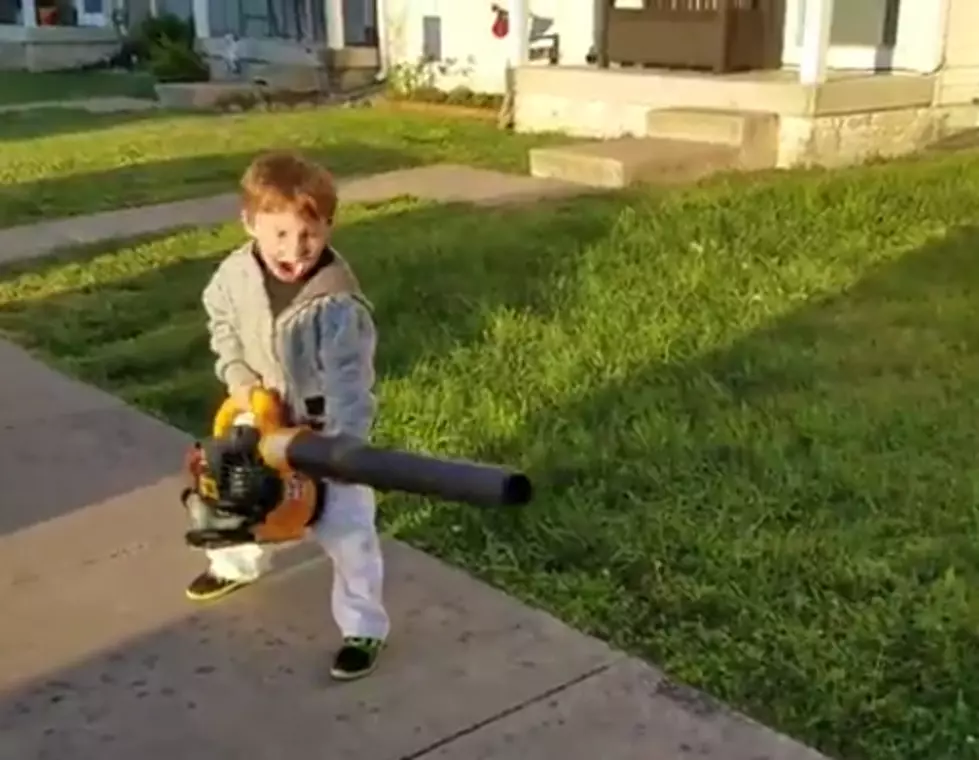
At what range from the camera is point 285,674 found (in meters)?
3.08

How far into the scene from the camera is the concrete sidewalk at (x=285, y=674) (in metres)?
2.79

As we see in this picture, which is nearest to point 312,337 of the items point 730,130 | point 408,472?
point 408,472

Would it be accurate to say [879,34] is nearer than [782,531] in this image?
No

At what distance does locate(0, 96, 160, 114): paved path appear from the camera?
49.8 feet

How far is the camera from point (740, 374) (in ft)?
15.9

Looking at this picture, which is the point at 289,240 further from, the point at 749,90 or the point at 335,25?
the point at 335,25

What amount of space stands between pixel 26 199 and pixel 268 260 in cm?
677

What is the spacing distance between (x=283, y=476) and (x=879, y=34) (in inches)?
341

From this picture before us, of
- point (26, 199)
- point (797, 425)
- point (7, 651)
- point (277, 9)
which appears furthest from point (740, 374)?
point (277, 9)

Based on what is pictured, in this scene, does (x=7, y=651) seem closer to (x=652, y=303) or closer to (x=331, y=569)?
(x=331, y=569)

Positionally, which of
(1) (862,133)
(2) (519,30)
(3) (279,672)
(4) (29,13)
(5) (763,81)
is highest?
(2) (519,30)

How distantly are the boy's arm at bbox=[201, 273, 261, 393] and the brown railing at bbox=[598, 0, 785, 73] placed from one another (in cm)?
765

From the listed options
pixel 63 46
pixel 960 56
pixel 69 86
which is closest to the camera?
pixel 960 56

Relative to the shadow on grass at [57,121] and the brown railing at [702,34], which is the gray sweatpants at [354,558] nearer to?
the brown railing at [702,34]
